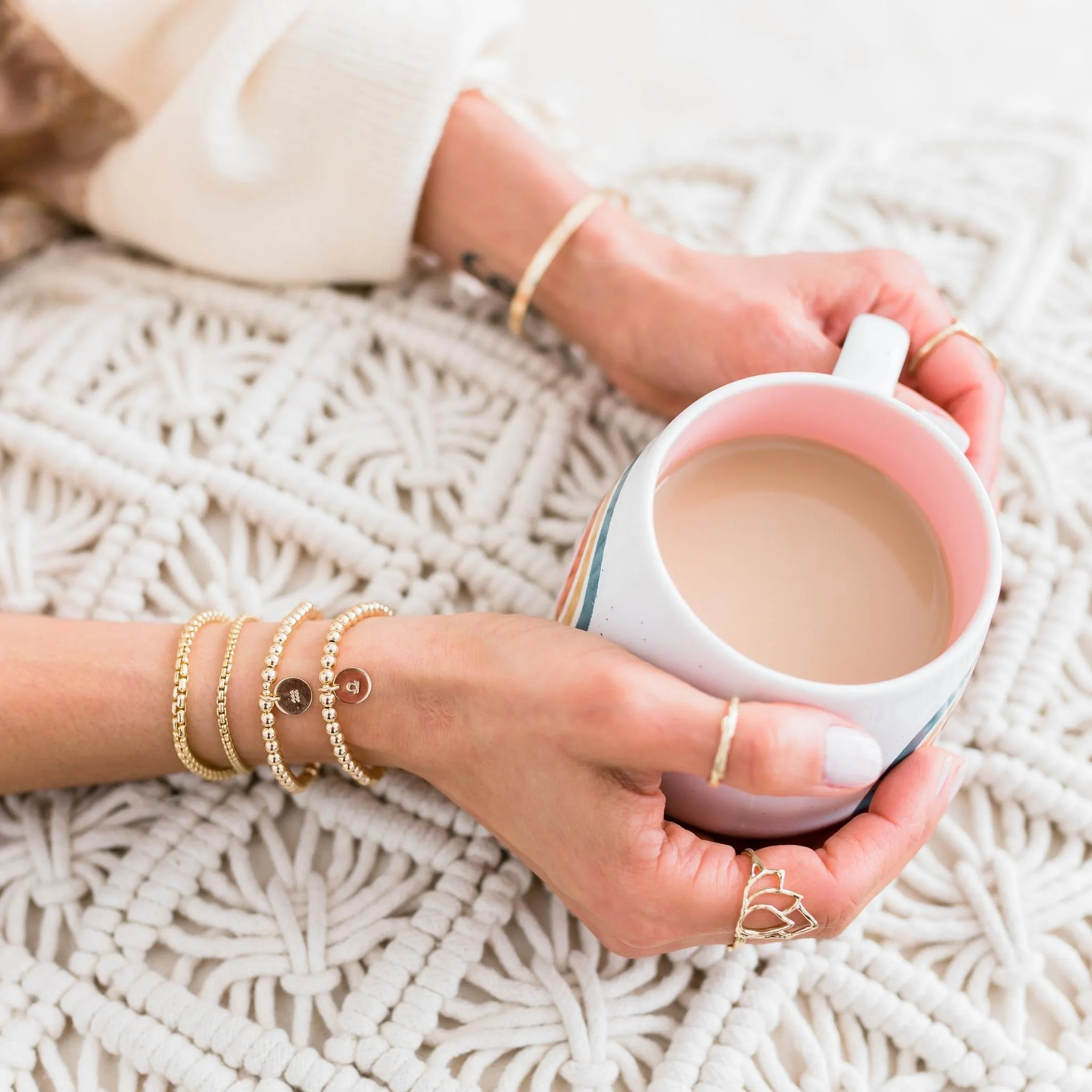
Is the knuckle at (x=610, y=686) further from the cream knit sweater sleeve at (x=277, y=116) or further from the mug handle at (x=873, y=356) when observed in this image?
the cream knit sweater sleeve at (x=277, y=116)

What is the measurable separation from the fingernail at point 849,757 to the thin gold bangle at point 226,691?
13.5 inches

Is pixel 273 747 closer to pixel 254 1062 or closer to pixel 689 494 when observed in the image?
pixel 254 1062

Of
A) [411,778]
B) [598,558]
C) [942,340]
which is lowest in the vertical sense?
[411,778]

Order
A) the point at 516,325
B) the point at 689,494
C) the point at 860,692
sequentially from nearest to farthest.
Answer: the point at 860,692, the point at 689,494, the point at 516,325

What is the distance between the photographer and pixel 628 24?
127 cm

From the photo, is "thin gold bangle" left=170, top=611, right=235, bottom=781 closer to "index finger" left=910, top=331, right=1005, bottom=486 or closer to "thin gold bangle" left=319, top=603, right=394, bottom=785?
"thin gold bangle" left=319, top=603, right=394, bottom=785

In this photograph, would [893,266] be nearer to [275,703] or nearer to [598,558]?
[598,558]

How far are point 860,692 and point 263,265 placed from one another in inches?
22.3

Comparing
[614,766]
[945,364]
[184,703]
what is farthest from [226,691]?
[945,364]

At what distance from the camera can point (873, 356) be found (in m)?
0.53

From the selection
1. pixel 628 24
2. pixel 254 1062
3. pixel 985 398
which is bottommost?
pixel 254 1062

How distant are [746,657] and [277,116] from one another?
0.54 meters

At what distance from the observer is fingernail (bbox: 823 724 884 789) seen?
0.44 metres

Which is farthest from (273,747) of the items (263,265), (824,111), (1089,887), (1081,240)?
(824,111)
